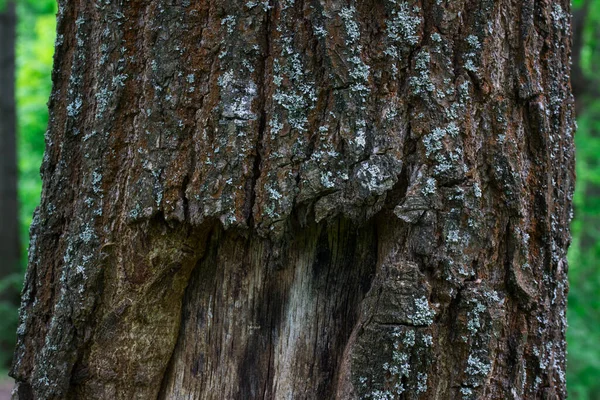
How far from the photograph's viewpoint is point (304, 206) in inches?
56.9

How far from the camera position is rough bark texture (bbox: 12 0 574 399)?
1.44 m

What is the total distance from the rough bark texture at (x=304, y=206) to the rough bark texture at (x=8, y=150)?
30.2 ft

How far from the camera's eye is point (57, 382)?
1586 mm

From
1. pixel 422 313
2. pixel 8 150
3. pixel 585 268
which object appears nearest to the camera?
pixel 422 313

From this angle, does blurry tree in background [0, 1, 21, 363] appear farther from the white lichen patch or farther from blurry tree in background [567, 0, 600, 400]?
the white lichen patch

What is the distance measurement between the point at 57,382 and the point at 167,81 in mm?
909

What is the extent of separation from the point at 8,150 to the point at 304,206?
32.9ft

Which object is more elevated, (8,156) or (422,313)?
(8,156)

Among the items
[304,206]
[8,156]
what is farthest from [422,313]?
[8,156]

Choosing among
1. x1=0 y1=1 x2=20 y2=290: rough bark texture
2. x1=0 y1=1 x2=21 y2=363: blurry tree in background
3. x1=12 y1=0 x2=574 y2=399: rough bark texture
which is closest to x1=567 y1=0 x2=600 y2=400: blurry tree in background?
x1=12 y1=0 x2=574 y2=399: rough bark texture

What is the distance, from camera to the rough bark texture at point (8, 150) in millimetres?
9844

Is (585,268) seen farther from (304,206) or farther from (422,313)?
(304,206)

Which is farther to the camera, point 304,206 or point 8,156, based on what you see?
point 8,156

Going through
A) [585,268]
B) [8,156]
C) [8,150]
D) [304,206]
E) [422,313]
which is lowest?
[422,313]
